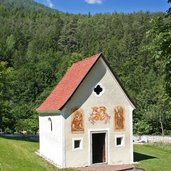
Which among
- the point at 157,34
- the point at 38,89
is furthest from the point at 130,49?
the point at 157,34

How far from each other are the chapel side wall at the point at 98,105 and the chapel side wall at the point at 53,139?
0.46 metres

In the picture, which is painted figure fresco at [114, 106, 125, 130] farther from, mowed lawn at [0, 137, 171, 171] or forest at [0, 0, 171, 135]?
forest at [0, 0, 171, 135]

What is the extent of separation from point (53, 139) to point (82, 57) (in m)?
83.7

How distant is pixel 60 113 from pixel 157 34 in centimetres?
1196

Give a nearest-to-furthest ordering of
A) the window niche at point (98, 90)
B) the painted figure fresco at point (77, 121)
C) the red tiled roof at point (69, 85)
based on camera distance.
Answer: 1. the painted figure fresco at point (77, 121)
2. the red tiled roof at point (69, 85)
3. the window niche at point (98, 90)

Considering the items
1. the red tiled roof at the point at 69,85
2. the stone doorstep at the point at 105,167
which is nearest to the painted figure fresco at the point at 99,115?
the red tiled roof at the point at 69,85

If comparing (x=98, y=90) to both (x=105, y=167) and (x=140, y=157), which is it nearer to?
(x=105, y=167)

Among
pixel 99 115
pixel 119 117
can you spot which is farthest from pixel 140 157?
pixel 99 115

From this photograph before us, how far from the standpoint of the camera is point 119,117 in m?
26.1

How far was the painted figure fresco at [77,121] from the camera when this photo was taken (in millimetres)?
24531

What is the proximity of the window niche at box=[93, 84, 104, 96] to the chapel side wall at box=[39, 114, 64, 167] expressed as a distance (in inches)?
120

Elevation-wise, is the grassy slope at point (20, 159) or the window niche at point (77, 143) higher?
the window niche at point (77, 143)

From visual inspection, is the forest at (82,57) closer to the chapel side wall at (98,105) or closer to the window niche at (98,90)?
the chapel side wall at (98,105)

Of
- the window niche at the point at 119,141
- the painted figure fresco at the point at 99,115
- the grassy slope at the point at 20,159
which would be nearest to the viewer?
the grassy slope at the point at 20,159
